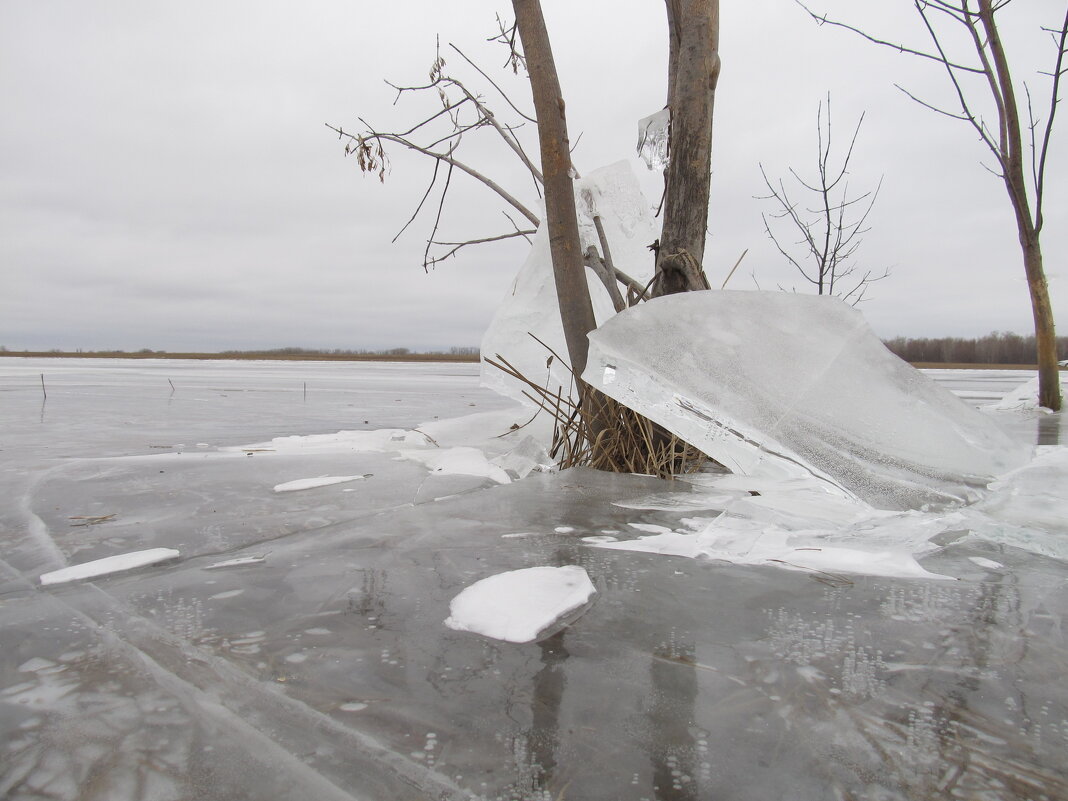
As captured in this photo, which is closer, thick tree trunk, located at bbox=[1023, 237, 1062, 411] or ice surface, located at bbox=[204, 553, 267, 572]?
ice surface, located at bbox=[204, 553, 267, 572]

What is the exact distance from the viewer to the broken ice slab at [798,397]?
6.39ft

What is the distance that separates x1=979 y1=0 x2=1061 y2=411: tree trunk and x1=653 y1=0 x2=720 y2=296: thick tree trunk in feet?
12.1

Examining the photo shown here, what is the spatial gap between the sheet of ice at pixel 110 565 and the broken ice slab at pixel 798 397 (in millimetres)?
1356

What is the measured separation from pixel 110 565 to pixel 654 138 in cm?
260

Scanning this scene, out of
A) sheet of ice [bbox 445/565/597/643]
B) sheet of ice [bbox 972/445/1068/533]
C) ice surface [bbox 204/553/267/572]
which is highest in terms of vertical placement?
sheet of ice [bbox 972/445/1068/533]

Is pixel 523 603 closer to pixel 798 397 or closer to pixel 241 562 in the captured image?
pixel 241 562

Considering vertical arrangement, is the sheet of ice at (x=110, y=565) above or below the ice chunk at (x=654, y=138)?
below

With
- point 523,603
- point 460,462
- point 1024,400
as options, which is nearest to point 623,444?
point 460,462

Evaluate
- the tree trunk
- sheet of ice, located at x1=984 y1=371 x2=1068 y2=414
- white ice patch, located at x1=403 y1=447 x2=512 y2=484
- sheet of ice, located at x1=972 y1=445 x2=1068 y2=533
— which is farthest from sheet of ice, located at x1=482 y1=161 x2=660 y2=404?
sheet of ice, located at x1=984 y1=371 x2=1068 y2=414

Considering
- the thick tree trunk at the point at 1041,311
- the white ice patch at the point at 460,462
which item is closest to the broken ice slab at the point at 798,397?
the white ice patch at the point at 460,462

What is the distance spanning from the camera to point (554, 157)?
9.11 ft

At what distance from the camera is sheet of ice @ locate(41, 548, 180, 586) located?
1.34 metres

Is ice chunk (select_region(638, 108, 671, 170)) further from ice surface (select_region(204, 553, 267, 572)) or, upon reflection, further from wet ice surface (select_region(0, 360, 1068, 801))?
ice surface (select_region(204, 553, 267, 572))

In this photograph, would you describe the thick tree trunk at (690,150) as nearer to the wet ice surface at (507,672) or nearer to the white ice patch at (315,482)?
the wet ice surface at (507,672)
